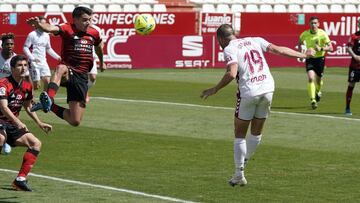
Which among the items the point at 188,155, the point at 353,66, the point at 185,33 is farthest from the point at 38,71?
the point at 185,33

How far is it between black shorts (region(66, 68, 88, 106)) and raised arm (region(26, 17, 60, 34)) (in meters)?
0.91

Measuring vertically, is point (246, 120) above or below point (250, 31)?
above

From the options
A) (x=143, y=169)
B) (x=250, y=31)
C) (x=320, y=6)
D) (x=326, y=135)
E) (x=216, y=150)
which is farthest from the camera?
(x=320, y=6)

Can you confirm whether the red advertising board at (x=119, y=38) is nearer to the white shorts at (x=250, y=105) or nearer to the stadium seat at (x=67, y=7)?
the stadium seat at (x=67, y=7)

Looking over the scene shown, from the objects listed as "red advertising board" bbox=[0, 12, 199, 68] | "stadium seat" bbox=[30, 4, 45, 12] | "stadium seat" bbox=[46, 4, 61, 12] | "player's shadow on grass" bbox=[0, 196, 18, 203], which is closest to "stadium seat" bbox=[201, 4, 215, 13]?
"red advertising board" bbox=[0, 12, 199, 68]

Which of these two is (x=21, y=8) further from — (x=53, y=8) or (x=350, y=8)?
(x=350, y=8)

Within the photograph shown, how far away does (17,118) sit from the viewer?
1316 cm

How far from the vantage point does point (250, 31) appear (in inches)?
1802

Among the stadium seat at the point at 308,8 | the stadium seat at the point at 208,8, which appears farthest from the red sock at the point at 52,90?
the stadium seat at the point at 308,8

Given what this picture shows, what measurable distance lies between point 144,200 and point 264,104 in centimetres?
237

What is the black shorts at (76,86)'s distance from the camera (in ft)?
52.4

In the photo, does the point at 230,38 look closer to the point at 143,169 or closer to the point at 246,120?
the point at 246,120

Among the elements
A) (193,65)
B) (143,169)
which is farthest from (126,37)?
(143,169)

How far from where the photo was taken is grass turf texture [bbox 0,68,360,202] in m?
13.5
